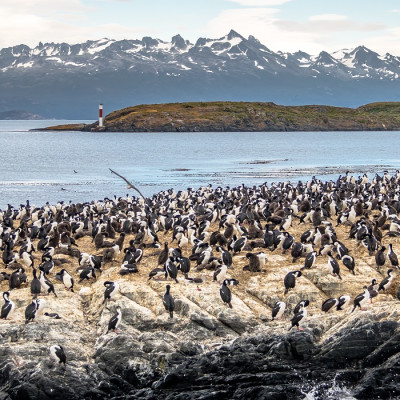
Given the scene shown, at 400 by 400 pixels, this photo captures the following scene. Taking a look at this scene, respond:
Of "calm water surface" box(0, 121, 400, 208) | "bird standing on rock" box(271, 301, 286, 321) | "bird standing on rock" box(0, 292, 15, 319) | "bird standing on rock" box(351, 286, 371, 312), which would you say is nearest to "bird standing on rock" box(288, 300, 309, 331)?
"bird standing on rock" box(271, 301, 286, 321)

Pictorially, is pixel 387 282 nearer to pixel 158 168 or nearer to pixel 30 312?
pixel 30 312

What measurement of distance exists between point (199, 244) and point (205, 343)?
22.2 ft

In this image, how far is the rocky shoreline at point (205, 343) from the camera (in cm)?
1972

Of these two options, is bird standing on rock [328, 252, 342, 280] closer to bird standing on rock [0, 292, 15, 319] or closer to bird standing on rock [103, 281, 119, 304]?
bird standing on rock [103, 281, 119, 304]

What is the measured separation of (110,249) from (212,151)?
11667cm

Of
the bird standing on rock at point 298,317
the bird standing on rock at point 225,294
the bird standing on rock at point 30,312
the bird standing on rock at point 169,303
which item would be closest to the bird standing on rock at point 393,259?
the bird standing on rock at point 298,317

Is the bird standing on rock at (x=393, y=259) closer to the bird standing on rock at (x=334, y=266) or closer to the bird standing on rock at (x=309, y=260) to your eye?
the bird standing on rock at (x=334, y=266)

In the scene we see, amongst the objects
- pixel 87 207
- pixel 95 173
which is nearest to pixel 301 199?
pixel 87 207

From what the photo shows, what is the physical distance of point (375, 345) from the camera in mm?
20953

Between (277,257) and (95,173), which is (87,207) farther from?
(95,173)

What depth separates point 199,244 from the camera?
27.9 meters

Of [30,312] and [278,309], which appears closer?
[30,312]

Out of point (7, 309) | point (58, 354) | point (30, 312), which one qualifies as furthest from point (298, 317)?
point (7, 309)

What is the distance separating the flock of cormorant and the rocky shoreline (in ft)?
1.22
